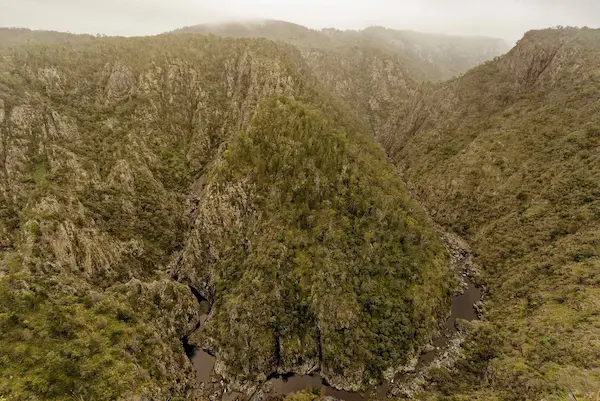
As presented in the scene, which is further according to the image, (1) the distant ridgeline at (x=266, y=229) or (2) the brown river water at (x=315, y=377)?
(2) the brown river water at (x=315, y=377)

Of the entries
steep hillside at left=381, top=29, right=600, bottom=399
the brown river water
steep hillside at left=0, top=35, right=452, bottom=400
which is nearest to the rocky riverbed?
the brown river water

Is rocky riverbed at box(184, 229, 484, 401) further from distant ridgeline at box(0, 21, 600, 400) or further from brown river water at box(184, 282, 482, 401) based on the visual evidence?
distant ridgeline at box(0, 21, 600, 400)

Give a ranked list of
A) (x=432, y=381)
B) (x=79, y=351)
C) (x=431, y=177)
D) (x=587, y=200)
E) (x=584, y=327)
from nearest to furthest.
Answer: (x=79, y=351) → (x=584, y=327) → (x=432, y=381) → (x=587, y=200) → (x=431, y=177)

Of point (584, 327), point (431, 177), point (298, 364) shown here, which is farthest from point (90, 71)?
point (584, 327)

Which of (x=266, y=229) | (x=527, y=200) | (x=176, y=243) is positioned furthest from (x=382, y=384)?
(x=527, y=200)

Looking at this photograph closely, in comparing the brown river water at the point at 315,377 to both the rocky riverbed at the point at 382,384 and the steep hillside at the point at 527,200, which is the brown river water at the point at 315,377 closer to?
the rocky riverbed at the point at 382,384

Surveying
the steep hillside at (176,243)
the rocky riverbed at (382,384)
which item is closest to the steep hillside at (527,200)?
the rocky riverbed at (382,384)

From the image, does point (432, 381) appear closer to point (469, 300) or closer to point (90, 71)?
point (469, 300)
